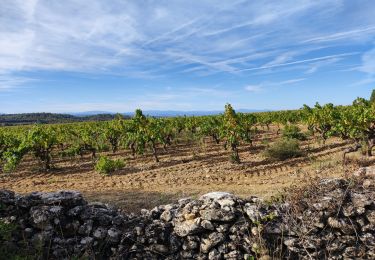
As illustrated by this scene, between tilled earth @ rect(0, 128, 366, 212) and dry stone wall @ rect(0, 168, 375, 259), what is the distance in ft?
22.2

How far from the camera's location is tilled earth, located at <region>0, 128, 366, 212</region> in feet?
54.7

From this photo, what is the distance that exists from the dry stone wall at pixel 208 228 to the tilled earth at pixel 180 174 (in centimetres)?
678

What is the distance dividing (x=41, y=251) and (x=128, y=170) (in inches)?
716

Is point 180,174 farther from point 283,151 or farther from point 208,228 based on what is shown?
point 208,228

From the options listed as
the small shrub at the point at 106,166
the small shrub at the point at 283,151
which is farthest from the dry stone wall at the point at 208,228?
the small shrub at the point at 283,151

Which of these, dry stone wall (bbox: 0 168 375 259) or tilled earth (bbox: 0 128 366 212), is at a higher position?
dry stone wall (bbox: 0 168 375 259)

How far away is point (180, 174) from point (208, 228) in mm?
15876

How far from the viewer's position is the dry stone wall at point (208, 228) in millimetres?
5879

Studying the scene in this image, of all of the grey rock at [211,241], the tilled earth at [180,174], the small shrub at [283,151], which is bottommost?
the tilled earth at [180,174]

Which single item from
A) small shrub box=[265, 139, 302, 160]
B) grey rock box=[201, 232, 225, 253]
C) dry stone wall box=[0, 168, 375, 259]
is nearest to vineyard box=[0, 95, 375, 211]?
small shrub box=[265, 139, 302, 160]

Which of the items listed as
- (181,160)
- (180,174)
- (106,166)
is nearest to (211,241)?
(180,174)

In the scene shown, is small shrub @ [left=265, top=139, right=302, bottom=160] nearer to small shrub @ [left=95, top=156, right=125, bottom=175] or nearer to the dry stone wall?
small shrub @ [left=95, top=156, right=125, bottom=175]

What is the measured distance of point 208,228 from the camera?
602 cm

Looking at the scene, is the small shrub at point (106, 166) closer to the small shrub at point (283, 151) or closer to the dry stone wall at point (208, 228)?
the small shrub at point (283, 151)
